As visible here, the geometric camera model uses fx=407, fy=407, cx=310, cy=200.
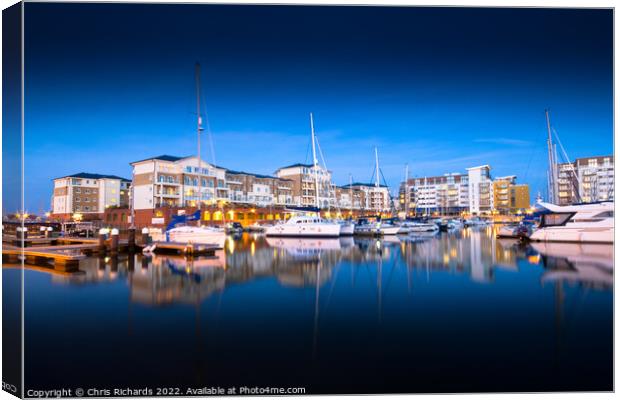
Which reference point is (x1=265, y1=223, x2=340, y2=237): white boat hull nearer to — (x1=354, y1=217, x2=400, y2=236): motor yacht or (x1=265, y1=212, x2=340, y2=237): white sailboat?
(x1=265, y1=212, x2=340, y2=237): white sailboat

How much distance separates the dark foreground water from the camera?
427 cm

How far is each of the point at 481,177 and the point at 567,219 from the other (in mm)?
38514

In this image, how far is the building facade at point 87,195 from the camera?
1603 inches

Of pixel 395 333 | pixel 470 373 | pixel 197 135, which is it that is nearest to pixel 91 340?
pixel 395 333

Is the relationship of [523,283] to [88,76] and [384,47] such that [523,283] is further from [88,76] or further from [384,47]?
[88,76]

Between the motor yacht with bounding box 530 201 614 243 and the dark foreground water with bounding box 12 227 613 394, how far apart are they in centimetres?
998

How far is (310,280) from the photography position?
34.8 ft

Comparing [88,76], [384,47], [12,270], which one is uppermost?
[384,47]

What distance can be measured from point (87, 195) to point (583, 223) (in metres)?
43.7

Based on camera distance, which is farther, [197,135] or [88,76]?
[197,135]

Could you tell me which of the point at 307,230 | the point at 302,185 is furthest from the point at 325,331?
the point at 302,185

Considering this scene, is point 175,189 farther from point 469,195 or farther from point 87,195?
point 469,195

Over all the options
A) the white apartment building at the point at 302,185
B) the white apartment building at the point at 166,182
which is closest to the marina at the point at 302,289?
the white apartment building at the point at 166,182

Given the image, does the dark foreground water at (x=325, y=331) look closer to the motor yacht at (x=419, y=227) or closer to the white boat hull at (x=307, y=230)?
the white boat hull at (x=307, y=230)
